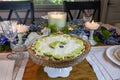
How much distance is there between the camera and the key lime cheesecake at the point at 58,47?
2.29 feet

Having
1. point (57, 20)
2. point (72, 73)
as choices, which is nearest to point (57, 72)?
point (72, 73)

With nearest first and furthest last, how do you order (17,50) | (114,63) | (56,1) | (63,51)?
(63,51) → (114,63) → (17,50) → (56,1)

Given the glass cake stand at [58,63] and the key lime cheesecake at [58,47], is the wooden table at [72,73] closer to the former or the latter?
the glass cake stand at [58,63]

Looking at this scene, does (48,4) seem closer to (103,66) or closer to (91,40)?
(91,40)

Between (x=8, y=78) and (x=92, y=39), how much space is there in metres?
0.60

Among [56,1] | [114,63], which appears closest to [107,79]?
[114,63]

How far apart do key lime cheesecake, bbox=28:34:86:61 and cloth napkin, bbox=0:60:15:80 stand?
154mm

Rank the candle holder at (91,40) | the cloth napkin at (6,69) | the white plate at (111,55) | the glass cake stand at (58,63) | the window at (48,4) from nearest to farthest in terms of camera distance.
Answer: the glass cake stand at (58,63) → the cloth napkin at (6,69) → the white plate at (111,55) → the candle holder at (91,40) → the window at (48,4)

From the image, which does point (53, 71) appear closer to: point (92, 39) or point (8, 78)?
point (8, 78)

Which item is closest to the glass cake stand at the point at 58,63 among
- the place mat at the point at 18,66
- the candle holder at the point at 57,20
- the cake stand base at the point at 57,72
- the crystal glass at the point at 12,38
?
the cake stand base at the point at 57,72

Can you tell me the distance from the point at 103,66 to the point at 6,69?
0.49 metres

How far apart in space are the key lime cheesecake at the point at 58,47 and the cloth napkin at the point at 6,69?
154 millimetres

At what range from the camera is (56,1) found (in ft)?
7.38

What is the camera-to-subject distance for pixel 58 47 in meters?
0.77
